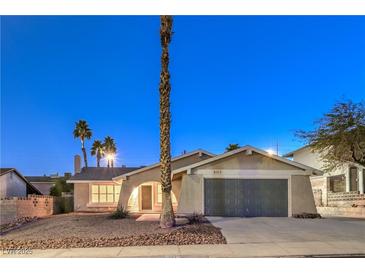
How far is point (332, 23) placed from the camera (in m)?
18.0

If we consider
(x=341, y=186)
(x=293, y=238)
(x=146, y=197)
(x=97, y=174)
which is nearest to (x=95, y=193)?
(x=97, y=174)

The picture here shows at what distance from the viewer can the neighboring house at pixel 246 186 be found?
18.0m

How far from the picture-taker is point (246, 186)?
18.1 metres

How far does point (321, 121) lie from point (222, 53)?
7306mm

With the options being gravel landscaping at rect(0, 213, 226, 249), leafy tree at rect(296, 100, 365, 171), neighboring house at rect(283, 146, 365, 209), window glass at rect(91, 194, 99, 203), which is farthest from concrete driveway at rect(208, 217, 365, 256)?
window glass at rect(91, 194, 99, 203)

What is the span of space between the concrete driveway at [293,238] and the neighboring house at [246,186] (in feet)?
10.7

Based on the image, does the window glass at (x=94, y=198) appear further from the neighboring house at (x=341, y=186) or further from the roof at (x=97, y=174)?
the neighboring house at (x=341, y=186)

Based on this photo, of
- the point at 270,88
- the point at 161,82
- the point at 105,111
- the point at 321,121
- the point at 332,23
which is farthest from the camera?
the point at 105,111

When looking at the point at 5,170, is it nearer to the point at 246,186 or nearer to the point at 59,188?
the point at 59,188

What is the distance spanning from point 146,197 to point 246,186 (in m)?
8.45

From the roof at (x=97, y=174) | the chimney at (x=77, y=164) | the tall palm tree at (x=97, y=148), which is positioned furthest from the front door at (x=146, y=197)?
the tall palm tree at (x=97, y=148)
